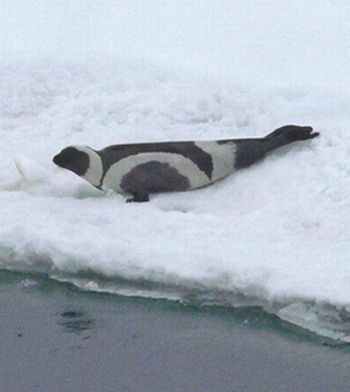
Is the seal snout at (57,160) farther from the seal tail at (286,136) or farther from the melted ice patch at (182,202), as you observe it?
the seal tail at (286,136)

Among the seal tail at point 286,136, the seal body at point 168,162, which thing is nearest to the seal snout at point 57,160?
the seal body at point 168,162

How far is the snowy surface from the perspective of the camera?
6285mm

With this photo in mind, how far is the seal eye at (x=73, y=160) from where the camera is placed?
7.83 meters

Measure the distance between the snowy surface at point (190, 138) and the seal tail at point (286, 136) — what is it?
0.06 metres

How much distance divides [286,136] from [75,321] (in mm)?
2542

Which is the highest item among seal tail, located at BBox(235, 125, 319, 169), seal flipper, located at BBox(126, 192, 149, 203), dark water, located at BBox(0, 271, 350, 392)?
seal tail, located at BBox(235, 125, 319, 169)

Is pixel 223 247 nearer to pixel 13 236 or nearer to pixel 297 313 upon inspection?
pixel 297 313

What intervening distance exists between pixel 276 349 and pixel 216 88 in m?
3.59

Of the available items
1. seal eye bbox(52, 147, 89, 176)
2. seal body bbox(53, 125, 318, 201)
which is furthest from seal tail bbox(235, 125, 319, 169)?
seal eye bbox(52, 147, 89, 176)

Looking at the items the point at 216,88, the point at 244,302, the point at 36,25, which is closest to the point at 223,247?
the point at 244,302

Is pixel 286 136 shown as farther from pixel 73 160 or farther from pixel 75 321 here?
pixel 75 321

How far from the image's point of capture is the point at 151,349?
5633mm

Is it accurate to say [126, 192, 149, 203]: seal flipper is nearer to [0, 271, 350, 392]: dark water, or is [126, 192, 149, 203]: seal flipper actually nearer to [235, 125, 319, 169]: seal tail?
[235, 125, 319, 169]: seal tail

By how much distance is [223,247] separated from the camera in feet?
21.5
